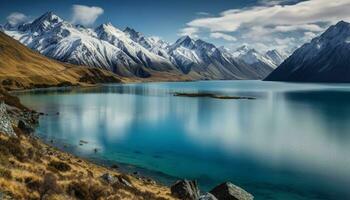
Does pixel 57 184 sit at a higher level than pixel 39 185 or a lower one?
lower

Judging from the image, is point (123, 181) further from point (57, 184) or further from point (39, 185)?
point (39, 185)

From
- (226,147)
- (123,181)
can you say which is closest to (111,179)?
(123,181)

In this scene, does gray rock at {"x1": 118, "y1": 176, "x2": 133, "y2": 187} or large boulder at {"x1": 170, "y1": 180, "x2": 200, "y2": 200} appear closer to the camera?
large boulder at {"x1": 170, "y1": 180, "x2": 200, "y2": 200}

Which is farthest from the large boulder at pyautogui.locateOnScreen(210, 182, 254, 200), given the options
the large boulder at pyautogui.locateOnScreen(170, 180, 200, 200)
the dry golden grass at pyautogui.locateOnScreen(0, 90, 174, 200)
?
the dry golden grass at pyautogui.locateOnScreen(0, 90, 174, 200)

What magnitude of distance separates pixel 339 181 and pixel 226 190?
20638 millimetres

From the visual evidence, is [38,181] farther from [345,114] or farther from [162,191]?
[345,114]

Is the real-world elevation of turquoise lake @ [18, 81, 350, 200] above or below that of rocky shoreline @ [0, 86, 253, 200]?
below

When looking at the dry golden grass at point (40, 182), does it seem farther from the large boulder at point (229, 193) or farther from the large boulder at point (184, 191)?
the large boulder at point (229, 193)

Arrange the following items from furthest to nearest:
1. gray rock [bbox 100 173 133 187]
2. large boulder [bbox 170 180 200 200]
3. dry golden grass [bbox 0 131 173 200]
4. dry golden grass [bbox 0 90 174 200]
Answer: large boulder [bbox 170 180 200 200] → gray rock [bbox 100 173 133 187] → dry golden grass [bbox 0 90 174 200] → dry golden grass [bbox 0 131 173 200]

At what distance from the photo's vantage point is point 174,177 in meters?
48.3

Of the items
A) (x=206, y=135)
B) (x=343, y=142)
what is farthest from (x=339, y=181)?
(x=206, y=135)

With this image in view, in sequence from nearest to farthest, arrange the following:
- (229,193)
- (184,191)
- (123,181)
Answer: (229,193), (184,191), (123,181)

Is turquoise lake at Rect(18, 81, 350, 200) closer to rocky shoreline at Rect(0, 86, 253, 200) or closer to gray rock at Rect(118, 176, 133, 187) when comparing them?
rocky shoreline at Rect(0, 86, 253, 200)

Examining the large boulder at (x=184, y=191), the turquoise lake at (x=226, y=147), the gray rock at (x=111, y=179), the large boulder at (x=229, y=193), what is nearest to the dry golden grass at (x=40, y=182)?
the gray rock at (x=111, y=179)
